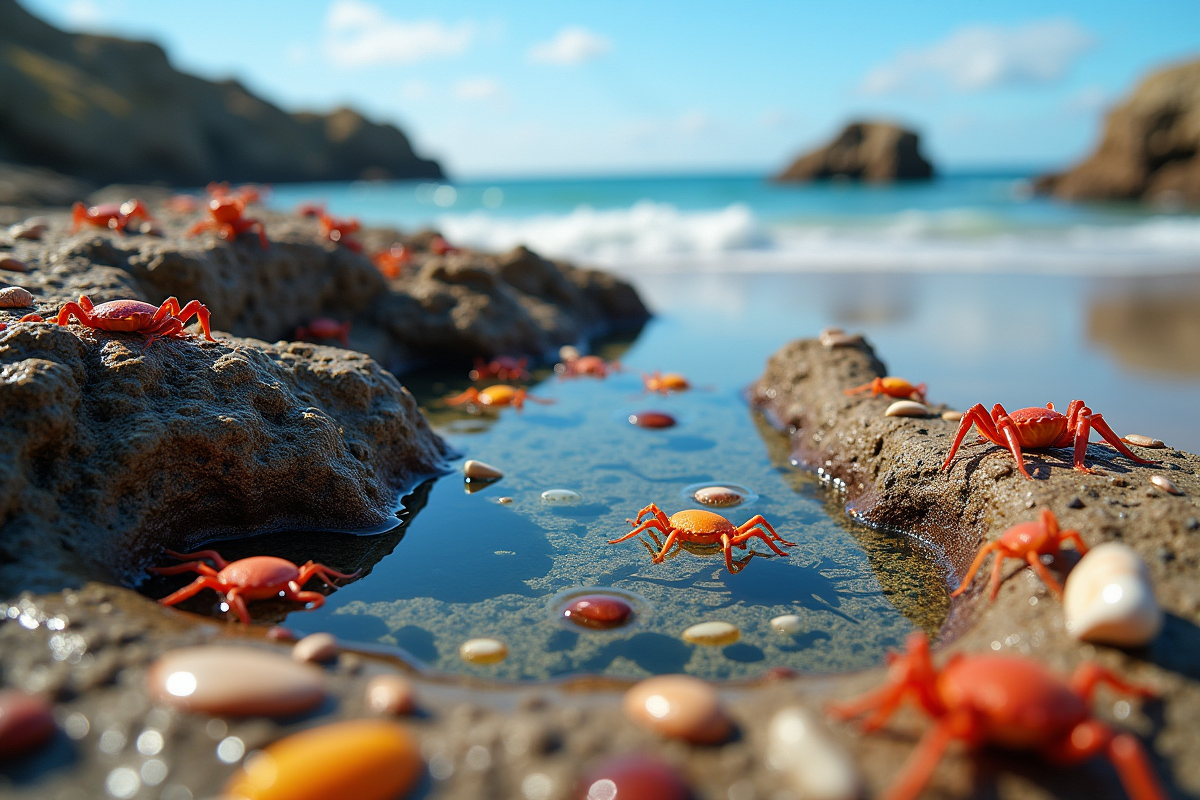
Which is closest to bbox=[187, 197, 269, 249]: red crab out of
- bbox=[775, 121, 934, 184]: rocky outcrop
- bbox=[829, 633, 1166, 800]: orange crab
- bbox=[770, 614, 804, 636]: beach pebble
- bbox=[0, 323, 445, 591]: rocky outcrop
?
bbox=[0, 323, 445, 591]: rocky outcrop

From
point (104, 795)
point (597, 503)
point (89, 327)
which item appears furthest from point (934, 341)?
point (104, 795)

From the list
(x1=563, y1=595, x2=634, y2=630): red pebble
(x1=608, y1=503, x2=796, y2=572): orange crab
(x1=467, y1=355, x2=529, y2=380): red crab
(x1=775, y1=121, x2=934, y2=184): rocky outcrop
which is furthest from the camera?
(x1=775, y1=121, x2=934, y2=184): rocky outcrop

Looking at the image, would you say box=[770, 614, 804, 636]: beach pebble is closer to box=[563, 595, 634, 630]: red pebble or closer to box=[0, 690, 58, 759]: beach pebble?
box=[563, 595, 634, 630]: red pebble

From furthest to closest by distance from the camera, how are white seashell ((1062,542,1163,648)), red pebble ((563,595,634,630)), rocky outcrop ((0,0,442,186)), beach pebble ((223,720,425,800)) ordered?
rocky outcrop ((0,0,442,186)), red pebble ((563,595,634,630)), white seashell ((1062,542,1163,648)), beach pebble ((223,720,425,800))

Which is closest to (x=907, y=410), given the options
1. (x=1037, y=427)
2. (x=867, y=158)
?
(x=1037, y=427)

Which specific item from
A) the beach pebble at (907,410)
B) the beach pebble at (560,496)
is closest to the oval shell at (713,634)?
the beach pebble at (560,496)

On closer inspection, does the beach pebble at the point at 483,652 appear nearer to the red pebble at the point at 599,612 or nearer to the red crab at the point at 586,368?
the red pebble at the point at 599,612

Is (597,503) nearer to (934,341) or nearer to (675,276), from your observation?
(934,341)

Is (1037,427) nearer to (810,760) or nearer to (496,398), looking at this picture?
(810,760)
